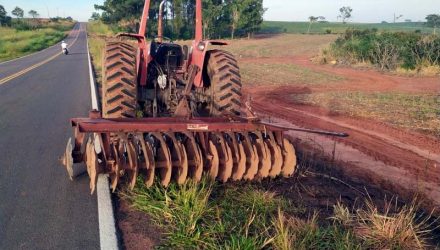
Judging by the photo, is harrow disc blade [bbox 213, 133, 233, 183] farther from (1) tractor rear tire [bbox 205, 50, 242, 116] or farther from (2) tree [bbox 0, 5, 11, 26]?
(2) tree [bbox 0, 5, 11, 26]

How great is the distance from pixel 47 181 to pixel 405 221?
4.11 m

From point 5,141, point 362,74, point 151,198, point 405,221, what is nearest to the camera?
point 405,221

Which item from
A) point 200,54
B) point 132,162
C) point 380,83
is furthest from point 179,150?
point 380,83

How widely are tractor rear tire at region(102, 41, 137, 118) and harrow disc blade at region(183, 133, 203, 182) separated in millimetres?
1048

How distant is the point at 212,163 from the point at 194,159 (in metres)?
0.21

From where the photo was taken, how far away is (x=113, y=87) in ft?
17.3

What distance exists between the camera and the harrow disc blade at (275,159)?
496 centimetres

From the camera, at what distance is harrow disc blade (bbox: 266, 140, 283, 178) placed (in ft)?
16.3

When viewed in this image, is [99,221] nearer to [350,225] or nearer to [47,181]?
[47,181]

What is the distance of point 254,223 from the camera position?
3.88m

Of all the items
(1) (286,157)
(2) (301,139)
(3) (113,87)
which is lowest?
(2) (301,139)

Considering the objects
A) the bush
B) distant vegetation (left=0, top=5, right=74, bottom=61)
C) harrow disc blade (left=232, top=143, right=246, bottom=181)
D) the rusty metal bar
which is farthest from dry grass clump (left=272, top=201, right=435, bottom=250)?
distant vegetation (left=0, top=5, right=74, bottom=61)

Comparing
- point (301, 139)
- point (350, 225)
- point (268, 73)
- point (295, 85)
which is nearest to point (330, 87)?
point (295, 85)

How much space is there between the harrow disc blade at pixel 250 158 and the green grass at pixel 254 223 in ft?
1.07
